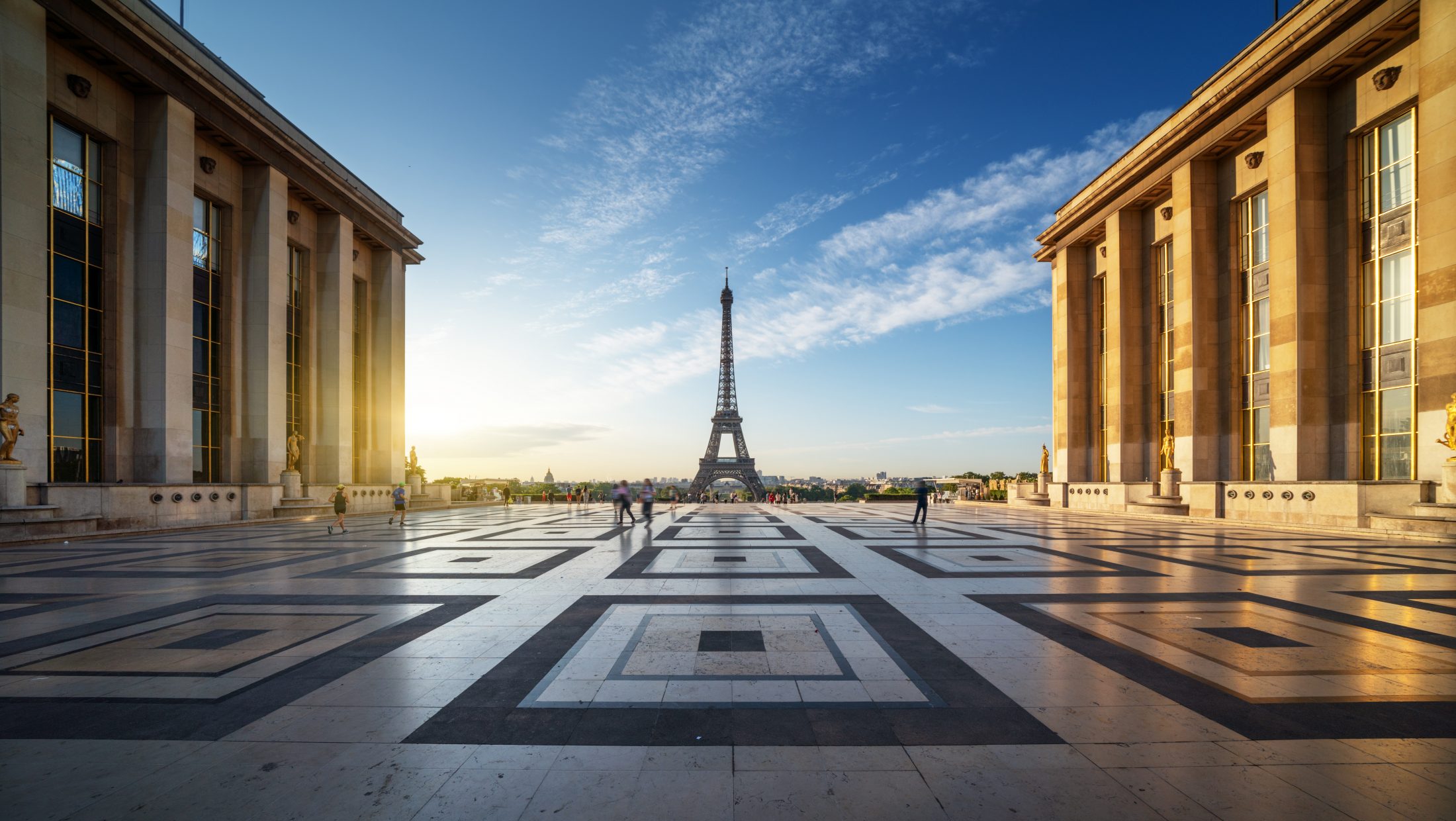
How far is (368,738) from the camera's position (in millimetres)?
4793

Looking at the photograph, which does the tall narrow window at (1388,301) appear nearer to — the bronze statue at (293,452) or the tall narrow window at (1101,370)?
the tall narrow window at (1101,370)

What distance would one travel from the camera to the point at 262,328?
104ft

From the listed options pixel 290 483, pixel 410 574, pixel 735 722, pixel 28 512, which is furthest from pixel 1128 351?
pixel 28 512

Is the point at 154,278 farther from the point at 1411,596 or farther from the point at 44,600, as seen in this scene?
the point at 1411,596

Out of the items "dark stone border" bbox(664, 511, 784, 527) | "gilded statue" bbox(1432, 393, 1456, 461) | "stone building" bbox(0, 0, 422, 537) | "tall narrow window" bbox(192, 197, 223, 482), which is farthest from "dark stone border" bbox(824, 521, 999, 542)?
"tall narrow window" bbox(192, 197, 223, 482)

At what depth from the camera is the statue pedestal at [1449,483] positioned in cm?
2047

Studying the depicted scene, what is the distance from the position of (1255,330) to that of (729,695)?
37.3 m

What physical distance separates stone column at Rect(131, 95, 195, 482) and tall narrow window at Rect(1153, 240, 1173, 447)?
5016cm

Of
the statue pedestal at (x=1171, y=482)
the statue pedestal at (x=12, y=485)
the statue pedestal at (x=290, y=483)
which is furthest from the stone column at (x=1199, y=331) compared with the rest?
the statue pedestal at (x=12, y=485)

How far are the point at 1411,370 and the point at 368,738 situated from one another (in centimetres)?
3476

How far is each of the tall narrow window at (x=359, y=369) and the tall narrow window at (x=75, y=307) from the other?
17637mm

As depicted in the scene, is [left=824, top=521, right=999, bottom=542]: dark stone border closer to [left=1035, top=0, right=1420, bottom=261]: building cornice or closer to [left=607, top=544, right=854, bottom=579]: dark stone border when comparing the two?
Result: [left=607, top=544, right=854, bottom=579]: dark stone border

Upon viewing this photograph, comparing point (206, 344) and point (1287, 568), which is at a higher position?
point (206, 344)

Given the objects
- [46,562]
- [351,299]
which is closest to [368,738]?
[46,562]
